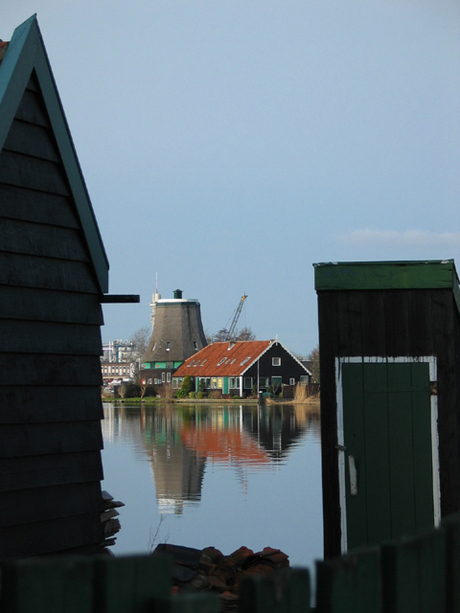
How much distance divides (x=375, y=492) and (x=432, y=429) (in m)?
0.63

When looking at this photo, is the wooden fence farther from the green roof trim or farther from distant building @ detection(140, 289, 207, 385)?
distant building @ detection(140, 289, 207, 385)

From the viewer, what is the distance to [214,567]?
6.59m

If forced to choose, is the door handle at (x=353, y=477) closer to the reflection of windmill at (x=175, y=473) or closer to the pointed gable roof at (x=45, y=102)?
the pointed gable roof at (x=45, y=102)

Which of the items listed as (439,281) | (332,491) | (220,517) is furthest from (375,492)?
(220,517)

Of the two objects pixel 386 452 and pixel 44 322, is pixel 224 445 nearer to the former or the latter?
pixel 386 452

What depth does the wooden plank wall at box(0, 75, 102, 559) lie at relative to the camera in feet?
17.1

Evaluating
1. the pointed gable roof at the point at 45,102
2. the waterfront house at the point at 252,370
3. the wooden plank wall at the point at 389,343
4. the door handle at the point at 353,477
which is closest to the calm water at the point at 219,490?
the door handle at the point at 353,477

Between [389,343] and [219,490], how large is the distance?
9.70m

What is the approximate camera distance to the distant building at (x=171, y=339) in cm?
7594

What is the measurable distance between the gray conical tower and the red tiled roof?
6.85 metres

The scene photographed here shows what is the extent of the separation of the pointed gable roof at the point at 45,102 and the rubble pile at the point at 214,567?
2328 millimetres

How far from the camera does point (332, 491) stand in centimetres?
567

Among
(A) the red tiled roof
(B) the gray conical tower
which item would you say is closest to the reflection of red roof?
(A) the red tiled roof

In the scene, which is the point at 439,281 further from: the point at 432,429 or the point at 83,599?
the point at 83,599
